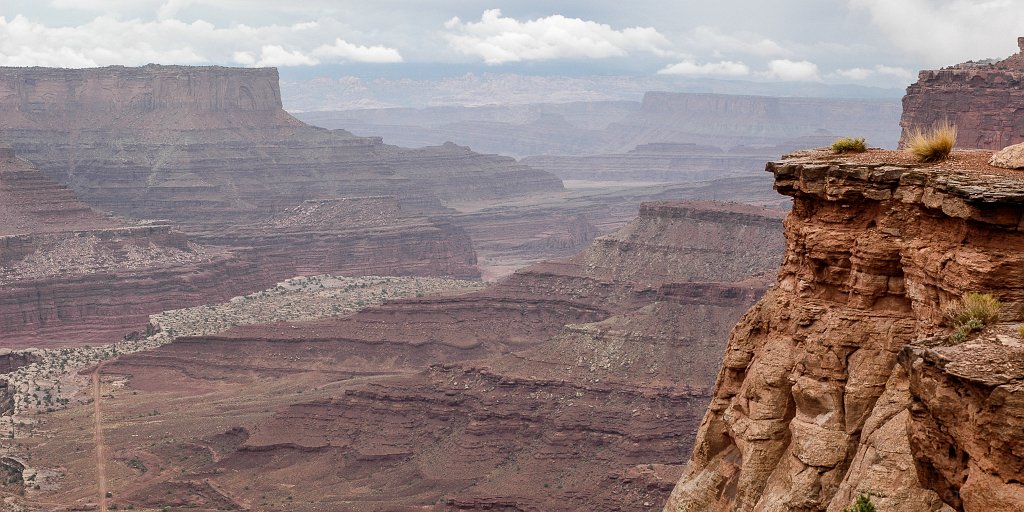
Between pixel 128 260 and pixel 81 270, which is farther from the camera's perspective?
pixel 128 260

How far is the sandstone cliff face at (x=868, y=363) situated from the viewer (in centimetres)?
1353

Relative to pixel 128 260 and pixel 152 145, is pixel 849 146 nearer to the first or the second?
pixel 128 260

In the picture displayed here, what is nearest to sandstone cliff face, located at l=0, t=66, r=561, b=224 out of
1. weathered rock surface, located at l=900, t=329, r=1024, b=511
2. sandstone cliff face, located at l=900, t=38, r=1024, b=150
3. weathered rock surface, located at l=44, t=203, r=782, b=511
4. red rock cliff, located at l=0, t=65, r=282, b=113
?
red rock cliff, located at l=0, t=65, r=282, b=113

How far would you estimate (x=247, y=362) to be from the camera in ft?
337

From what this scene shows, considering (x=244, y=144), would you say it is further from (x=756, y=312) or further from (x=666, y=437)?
(x=756, y=312)

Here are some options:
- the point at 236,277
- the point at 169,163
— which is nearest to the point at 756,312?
the point at 236,277

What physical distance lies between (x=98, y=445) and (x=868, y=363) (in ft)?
232

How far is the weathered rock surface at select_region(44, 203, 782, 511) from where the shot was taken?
68.9 m

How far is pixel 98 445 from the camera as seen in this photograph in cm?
8169

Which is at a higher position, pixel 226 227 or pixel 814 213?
pixel 814 213

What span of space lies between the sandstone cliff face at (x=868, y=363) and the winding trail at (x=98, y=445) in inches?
2096

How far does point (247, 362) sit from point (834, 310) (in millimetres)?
87888

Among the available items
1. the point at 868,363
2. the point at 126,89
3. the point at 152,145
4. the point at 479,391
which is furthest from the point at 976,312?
the point at 126,89

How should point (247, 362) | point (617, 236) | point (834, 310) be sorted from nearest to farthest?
point (834, 310) < point (247, 362) < point (617, 236)
